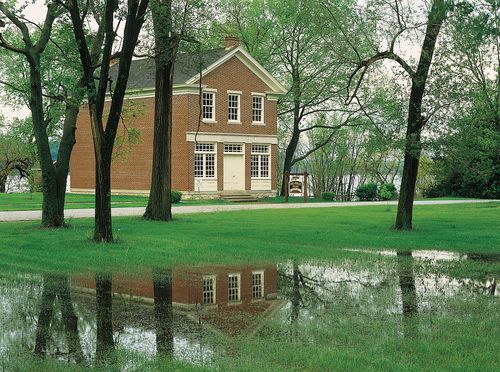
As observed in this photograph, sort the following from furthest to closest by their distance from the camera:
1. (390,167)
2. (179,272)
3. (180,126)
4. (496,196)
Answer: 1. (390,167)
2. (496,196)
3. (180,126)
4. (179,272)

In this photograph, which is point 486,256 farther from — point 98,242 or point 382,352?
point 382,352

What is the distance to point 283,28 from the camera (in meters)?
51.8

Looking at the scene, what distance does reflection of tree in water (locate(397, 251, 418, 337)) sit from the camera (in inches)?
365

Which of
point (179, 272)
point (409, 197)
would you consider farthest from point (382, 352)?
point (409, 197)

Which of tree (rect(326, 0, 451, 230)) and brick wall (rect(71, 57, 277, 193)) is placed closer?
tree (rect(326, 0, 451, 230))

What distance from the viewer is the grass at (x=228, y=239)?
15789mm

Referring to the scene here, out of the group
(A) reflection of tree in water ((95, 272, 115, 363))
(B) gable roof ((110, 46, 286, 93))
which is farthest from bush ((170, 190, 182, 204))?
(A) reflection of tree in water ((95, 272, 115, 363))

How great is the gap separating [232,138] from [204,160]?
258 cm

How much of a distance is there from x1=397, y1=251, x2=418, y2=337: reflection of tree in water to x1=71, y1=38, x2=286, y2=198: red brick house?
27786mm

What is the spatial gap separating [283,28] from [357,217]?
2570cm

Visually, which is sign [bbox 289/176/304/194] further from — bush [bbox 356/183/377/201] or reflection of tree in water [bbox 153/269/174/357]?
reflection of tree in water [bbox 153/269/174/357]

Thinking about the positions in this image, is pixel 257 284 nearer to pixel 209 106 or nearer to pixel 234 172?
pixel 209 106

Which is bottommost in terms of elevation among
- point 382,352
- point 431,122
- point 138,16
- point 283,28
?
Result: point 382,352

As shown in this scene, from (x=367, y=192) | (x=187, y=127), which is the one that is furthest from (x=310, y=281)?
(x=367, y=192)
